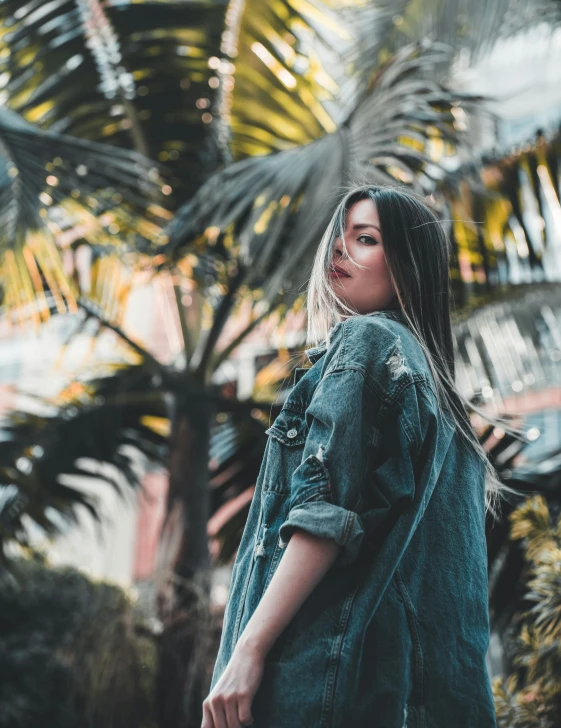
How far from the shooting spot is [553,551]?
10.2 feet

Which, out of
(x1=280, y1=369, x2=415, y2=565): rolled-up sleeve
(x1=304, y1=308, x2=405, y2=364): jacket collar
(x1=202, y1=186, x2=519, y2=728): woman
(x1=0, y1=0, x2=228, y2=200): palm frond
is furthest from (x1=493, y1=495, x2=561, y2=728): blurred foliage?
(x1=0, y1=0, x2=228, y2=200): palm frond

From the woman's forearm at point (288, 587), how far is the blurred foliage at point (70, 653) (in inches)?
128

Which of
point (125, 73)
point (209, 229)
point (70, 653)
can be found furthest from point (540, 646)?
point (125, 73)

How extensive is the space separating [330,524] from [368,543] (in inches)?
4.1

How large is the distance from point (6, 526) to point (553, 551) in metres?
3.31

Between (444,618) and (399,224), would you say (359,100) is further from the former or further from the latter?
(444,618)

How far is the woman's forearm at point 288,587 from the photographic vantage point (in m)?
1.36

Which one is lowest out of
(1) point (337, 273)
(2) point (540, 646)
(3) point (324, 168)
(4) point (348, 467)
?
(2) point (540, 646)

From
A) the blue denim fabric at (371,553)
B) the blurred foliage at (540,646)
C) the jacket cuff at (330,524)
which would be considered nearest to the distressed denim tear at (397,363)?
the blue denim fabric at (371,553)

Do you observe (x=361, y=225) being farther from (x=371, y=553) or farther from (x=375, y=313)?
(x=371, y=553)

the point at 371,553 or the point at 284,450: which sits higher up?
the point at 284,450

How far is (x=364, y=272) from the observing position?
1.74 metres

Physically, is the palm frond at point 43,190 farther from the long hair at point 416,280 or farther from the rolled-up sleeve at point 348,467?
the rolled-up sleeve at point 348,467

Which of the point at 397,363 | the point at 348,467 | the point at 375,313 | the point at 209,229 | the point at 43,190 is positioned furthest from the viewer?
the point at 209,229
